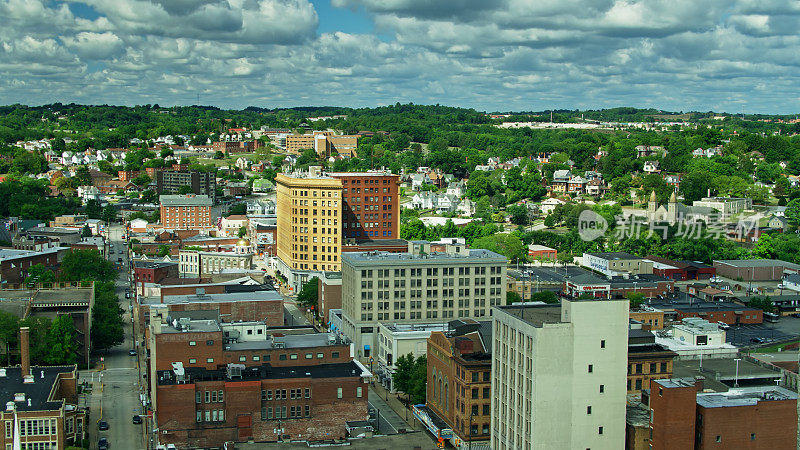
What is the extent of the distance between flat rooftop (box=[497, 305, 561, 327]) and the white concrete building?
0.17 m

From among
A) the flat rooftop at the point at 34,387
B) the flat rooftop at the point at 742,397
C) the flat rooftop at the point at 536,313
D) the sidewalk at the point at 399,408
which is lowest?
the sidewalk at the point at 399,408

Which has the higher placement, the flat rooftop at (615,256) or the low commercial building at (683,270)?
the flat rooftop at (615,256)

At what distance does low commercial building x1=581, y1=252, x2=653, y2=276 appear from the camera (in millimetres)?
126812

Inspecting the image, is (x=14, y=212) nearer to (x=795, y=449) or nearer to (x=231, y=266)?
(x=231, y=266)

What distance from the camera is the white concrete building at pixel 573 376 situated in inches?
2009

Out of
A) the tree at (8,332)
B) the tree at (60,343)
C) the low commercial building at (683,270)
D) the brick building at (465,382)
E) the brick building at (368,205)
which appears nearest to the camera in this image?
the brick building at (465,382)

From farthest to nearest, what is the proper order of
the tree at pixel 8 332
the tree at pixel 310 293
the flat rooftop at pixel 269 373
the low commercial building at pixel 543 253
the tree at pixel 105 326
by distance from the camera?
the low commercial building at pixel 543 253
the tree at pixel 310 293
the tree at pixel 105 326
the tree at pixel 8 332
the flat rooftop at pixel 269 373

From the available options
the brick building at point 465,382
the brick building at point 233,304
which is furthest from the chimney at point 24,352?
the brick building at point 465,382

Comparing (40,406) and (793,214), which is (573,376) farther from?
(793,214)

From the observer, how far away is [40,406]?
192ft

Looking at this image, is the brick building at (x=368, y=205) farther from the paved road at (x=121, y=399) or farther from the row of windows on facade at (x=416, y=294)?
the row of windows on facade at (x=416, y=294)

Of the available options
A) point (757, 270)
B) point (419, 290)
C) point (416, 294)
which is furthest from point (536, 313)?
point (757, 270)

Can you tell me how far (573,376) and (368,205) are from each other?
256 ft

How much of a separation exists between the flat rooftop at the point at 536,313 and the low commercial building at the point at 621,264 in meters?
70.0
